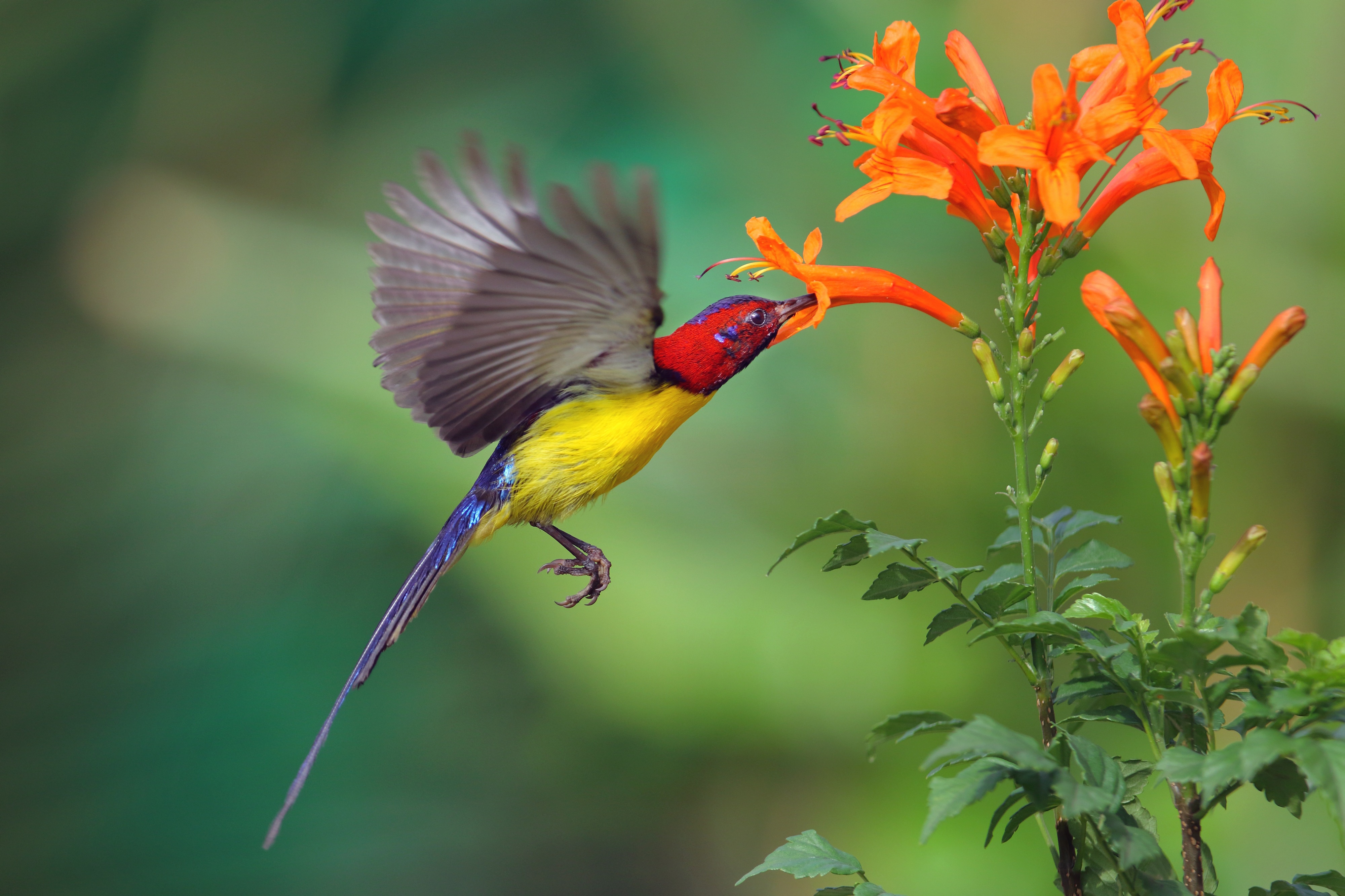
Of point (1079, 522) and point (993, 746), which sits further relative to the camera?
point (1079, 522)

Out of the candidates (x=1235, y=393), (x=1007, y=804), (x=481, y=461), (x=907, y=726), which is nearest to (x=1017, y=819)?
(x=1007, y=804)

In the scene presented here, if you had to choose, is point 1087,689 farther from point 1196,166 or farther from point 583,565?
point 583,565

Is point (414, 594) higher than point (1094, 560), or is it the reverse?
point (1094, 560)

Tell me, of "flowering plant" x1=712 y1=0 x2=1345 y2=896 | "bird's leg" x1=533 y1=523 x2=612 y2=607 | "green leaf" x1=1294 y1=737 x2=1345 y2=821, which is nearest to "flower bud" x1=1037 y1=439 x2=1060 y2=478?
"flowering plant" x1=712 y1=0 x2=1345 y2=896

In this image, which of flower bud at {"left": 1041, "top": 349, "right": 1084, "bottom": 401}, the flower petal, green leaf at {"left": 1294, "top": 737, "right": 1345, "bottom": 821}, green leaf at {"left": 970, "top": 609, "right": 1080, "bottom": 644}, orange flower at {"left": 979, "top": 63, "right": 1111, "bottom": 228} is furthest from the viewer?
the flower petal

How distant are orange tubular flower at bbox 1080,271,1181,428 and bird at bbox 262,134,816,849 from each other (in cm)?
36

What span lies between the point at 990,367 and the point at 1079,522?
20cm

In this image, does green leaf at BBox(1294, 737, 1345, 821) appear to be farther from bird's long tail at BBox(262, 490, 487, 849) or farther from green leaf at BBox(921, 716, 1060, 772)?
bird's long tail at BBox(262, 490, 487, 849)

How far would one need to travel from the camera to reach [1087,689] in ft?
2.87

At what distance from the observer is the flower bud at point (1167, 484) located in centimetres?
88

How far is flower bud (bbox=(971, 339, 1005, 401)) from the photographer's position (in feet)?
3.13

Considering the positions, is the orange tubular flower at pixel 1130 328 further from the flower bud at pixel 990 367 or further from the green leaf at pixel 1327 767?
the green leaf at pixel 1327 767

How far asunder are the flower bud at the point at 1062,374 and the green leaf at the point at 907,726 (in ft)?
1.06

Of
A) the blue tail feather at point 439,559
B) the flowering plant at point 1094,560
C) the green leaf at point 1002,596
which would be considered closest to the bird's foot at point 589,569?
the blue tail feather at point 439,559
